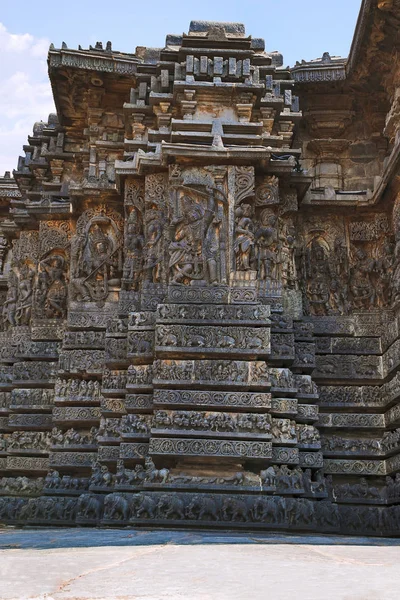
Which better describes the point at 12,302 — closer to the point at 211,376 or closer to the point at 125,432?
the point at 125,432

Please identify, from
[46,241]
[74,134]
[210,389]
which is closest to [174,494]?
[210,389]

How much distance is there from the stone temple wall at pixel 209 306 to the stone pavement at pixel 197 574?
16.3 ft

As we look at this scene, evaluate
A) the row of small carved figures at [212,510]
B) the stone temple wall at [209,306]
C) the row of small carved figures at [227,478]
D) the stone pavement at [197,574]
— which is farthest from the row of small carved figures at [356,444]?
the stone pavement at [197,574]

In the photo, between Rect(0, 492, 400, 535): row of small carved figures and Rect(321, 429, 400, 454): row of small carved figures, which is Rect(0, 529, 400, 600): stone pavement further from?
Rect(321, 429, 400, 454): row of small carved figures

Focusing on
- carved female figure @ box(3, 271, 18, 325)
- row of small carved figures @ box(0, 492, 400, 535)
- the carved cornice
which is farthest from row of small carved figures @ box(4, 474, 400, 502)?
the carved cornice

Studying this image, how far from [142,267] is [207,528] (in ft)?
16.3

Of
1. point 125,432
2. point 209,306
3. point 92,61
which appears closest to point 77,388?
point 125,432

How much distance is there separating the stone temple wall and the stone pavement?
16.3ft

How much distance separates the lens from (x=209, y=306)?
1066 cm

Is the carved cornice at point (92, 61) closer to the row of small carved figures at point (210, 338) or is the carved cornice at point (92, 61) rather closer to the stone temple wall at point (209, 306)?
the stone temple wall at point (209, 306)

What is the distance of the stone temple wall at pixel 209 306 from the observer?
983 cm

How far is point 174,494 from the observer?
29.9 feet

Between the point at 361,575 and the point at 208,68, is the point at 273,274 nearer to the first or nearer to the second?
the point at 208,68

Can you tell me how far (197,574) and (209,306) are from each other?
24.8 feet
